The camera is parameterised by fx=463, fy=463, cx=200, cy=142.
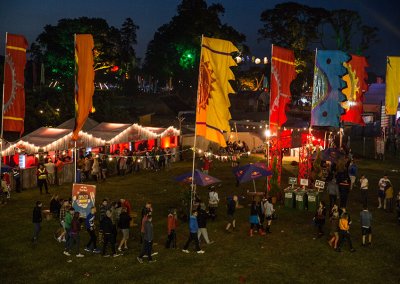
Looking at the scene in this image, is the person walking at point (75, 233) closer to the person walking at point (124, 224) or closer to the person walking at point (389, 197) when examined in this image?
the person walking at point (124, 224)

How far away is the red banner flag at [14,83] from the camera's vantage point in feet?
57.5

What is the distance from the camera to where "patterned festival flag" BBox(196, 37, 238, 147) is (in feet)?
52.5

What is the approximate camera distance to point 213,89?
16156 millimetres

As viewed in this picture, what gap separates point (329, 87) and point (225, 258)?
10.5m

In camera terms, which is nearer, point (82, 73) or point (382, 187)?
point (82, 73)

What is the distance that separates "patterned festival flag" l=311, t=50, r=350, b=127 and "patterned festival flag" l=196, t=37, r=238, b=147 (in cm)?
637

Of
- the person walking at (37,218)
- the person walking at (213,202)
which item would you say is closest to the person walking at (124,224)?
the person walking at (37,218)

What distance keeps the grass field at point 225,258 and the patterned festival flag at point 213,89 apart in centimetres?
372

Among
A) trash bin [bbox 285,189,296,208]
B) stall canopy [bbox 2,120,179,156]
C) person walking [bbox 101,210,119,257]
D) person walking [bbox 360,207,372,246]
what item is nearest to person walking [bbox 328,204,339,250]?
person walking [bbox 360,207,372,246]

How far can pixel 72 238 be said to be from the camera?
1407 centimetres

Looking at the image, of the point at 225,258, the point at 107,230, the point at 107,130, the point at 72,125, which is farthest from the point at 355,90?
the point at 107,230

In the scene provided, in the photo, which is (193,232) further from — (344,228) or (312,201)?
(312,201)

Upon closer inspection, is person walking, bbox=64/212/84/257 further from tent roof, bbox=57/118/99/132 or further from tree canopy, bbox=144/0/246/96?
tree canopy, bbox=144/0/246/96

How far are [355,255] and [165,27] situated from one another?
58410 mm
